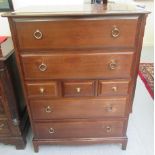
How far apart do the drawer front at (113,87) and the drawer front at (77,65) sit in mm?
44

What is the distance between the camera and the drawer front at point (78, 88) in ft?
3.82

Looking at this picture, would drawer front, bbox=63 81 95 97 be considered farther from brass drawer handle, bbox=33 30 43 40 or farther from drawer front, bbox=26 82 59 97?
brass drawer handle, bbox=33 30 43 40

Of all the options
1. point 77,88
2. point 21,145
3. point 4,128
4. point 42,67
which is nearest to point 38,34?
point 42,67

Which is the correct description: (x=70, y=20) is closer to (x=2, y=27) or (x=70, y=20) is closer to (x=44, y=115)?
(x=44, y=115)

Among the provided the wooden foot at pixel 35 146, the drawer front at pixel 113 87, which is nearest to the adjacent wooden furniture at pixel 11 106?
the wooden foot at pixel 35 146

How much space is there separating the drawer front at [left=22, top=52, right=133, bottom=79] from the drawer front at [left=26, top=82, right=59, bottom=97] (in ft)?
0.18

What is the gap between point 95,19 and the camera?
96cm

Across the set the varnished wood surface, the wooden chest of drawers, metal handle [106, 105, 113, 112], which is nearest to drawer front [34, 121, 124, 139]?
the wooden chest of drawers

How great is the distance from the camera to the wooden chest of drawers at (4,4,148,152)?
97 centimetres

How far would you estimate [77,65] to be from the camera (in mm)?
1094

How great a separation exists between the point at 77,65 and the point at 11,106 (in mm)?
619

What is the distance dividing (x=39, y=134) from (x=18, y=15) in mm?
897

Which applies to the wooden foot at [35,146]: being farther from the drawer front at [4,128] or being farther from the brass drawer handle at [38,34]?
the brass drawer handle at [38,34]

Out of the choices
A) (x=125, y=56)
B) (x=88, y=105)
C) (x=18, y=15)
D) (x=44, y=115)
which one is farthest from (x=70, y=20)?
(x=44, y=115)
